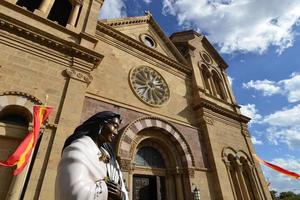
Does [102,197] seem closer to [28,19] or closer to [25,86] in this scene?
[25,86]

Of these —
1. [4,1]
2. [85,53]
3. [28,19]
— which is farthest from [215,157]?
[4,1]

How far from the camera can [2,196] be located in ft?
15.5

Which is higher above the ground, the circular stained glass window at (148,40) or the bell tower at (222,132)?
the circular stained glass window at (148,40)

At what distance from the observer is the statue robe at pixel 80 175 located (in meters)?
1.68

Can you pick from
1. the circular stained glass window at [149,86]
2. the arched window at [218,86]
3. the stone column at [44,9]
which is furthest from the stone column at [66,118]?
the arched window at [218,86]

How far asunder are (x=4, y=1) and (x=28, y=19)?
2.83 feet

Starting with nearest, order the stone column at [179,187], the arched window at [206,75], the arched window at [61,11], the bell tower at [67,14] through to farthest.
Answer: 1. the bell tower at [67,14]
2. the stone column at [179,187]
3. the arched window at [61,11]
4. the arched window at [206,75]

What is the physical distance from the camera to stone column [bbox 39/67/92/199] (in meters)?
5.04

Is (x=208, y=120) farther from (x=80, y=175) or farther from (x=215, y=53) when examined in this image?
(x=80, y=175)

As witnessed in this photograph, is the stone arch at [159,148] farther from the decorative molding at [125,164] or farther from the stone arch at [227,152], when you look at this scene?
the stone arch at [227,152]

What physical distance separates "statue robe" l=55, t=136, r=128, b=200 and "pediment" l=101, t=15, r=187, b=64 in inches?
426

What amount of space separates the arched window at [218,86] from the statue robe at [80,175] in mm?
14037

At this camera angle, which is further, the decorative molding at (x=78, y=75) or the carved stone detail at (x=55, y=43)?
the decorative molding at (x=78, y=75)

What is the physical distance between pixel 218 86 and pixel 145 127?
9.41 metres
